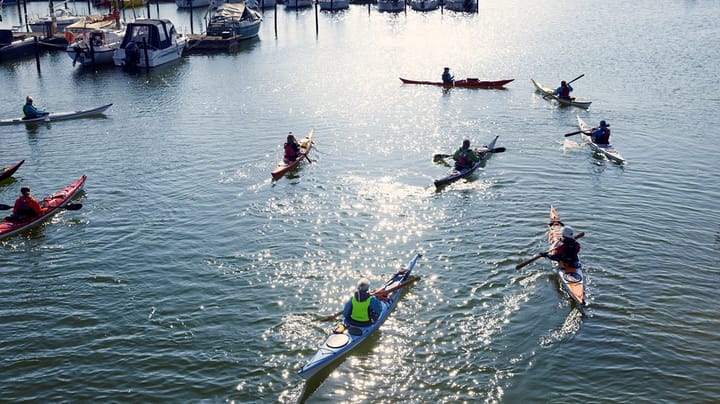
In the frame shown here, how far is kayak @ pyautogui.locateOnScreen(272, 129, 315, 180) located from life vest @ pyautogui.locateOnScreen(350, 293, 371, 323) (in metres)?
14.0

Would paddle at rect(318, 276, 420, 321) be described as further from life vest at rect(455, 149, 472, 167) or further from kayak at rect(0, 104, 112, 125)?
kayak at rect(0, 104, 112, 125)

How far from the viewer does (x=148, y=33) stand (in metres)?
61.1

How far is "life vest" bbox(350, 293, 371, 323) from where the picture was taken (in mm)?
17906

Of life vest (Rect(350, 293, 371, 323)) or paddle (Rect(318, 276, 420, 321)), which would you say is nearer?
life vest (Rect(350, 293, 371, 323))

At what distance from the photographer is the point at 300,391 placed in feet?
53.1

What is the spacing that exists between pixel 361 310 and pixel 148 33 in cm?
5195

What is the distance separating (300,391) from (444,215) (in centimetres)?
1240

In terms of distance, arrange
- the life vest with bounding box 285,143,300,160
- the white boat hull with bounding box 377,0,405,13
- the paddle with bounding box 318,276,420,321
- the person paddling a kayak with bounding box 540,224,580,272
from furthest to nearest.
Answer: the white boat hull with bounding box 377,0,405,13
the life vest with bounding box 285,143,300,160
the person paddling a kayak with bounding box 540,224,580,272
the paddle with bounding box 318,276,420,321

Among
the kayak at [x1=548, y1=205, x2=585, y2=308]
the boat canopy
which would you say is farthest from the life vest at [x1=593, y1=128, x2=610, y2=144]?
the boat canopy

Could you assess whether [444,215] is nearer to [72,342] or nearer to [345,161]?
[345,161]

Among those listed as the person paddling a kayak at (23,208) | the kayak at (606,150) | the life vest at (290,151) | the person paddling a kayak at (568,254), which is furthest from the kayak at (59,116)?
the person paddling a kayak at (568,254)

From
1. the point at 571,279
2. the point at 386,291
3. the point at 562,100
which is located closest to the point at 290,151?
the point at 386,291

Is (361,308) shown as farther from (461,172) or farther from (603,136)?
(603,136)

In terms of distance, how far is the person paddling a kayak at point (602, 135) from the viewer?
1335 inches
